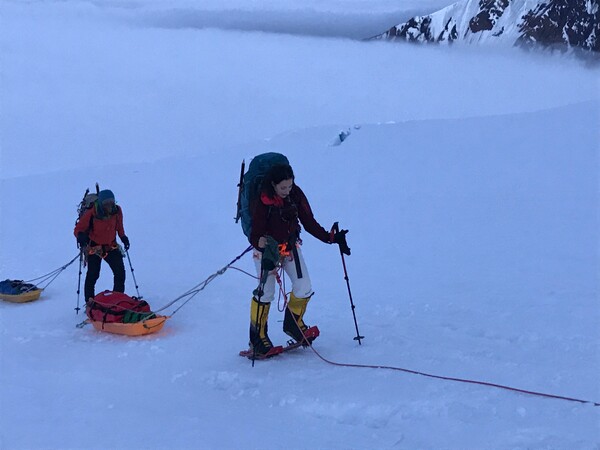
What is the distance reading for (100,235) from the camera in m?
8.39

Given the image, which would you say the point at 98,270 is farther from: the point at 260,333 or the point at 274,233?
the point at 274,233

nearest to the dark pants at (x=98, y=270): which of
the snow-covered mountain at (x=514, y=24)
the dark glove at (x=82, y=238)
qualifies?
the dark glove at (x=82, y=238)

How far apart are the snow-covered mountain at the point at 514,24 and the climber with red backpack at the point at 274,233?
102ft

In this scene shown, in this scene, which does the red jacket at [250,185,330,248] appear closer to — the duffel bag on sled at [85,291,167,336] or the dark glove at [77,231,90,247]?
the duffel bag on sled at [85,291,167,336]

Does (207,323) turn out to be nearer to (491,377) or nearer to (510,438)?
(491,377)

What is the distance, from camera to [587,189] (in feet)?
47.0

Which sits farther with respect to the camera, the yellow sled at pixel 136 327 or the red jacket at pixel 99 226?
the red jacket at pixel 99 226

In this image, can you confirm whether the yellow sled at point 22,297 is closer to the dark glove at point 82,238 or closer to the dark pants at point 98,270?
the dark pants at point 98,270

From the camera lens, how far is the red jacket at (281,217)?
222 inches

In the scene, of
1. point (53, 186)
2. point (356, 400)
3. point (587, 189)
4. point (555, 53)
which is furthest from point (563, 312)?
point (555, 53)

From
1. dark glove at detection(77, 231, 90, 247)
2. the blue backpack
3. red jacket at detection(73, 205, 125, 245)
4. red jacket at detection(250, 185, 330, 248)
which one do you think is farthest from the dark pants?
red jacket at detection(250, 185, 330, 248)

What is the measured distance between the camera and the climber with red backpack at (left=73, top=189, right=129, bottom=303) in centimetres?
815

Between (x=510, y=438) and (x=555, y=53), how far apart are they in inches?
1477

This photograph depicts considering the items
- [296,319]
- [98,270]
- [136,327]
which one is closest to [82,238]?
[98,270]
